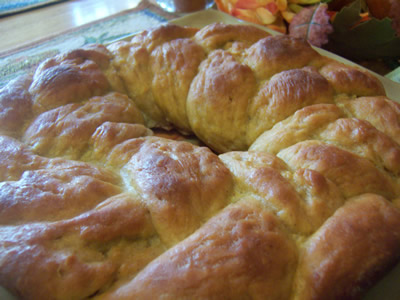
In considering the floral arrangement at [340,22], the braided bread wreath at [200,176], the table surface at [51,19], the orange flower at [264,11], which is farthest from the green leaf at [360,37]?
the table surface at [51,19]

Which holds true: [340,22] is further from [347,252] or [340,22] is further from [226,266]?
[226,266]

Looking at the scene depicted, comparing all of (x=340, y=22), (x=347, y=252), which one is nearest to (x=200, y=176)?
(x=347, y=252)

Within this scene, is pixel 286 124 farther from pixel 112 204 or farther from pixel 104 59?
pixel 104 59

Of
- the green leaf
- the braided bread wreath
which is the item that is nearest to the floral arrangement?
the green leaf

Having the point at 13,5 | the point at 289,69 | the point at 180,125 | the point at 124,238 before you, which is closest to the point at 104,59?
the point at 180,125

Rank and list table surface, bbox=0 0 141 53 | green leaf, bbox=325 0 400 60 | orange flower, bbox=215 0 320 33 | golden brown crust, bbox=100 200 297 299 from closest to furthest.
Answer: golden brown crust, bbox=100 200 297 299, green leaf, bbox=325 0 400 60, orange flower, bbox=215 0 320 33, table surface, bbox=0 0 141 53

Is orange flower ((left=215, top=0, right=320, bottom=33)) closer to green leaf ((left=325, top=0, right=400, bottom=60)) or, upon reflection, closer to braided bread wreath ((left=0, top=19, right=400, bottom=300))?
green leaf ((left=325, top=0, right=400, bottom=60))
